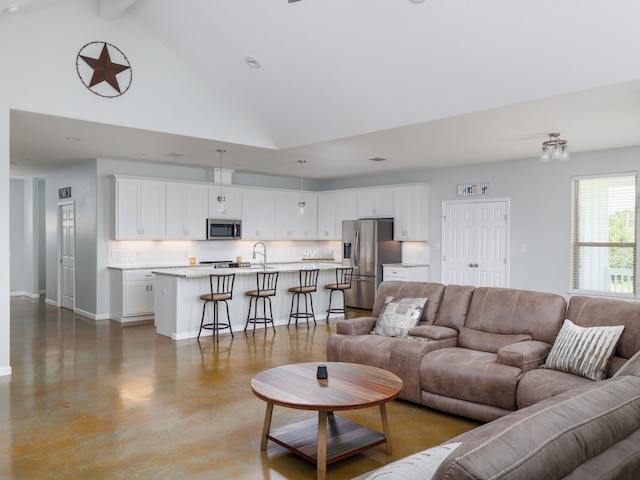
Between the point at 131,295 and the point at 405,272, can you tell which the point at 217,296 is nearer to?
the point at 131,295

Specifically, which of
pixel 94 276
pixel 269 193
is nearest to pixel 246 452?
pixel 94 276

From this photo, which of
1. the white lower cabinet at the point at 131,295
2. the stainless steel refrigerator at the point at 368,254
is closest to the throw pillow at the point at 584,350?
the stainless steel refrigerator at the point at 368,254

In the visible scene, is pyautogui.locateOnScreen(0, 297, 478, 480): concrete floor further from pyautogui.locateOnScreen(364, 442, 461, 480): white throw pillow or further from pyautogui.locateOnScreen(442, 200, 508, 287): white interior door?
pyautogui.locateOnScreen(442, 200, 508, 287): white interior door

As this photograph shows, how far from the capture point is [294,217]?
10633mm

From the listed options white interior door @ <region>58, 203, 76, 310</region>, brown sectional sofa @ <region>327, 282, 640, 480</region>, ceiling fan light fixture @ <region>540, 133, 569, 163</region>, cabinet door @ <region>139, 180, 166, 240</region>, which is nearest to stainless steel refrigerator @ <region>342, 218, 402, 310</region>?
cabinet door @ <region>139, 180, 166, 240</region>

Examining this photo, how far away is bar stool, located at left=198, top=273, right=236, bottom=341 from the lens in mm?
6771

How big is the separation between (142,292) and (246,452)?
5.49 meters

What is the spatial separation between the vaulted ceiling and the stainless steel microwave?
7.24 feet

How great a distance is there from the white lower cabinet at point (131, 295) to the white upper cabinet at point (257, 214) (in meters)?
2.23

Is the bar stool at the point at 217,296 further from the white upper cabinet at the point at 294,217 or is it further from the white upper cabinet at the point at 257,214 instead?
the white upper cabinet at the point at 294,217

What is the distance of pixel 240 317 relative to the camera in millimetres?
7512

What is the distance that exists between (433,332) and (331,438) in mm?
1435

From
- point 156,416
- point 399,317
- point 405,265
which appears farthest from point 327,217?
point 156,416

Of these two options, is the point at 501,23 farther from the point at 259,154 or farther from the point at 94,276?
the point at 94,276
